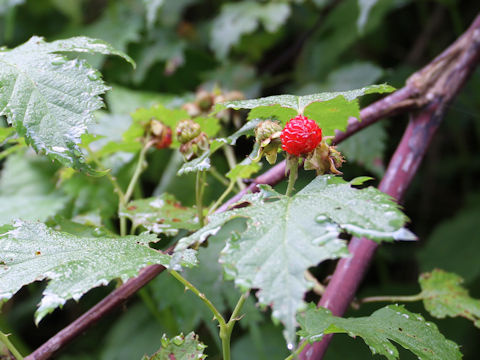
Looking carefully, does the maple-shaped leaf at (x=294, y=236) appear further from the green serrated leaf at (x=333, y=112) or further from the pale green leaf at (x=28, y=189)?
the pale green leaf at (x=28, y=189)

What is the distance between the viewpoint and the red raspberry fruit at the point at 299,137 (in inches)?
19.7

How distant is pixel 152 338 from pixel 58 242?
794 millimetres

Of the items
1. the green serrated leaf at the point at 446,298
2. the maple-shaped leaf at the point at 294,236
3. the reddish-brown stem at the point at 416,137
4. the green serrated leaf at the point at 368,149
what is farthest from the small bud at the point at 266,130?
the green serrated leaf at the point at 368,149

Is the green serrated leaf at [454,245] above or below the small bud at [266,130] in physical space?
below

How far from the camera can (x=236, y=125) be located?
3.32 feet

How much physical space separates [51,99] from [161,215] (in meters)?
0.24

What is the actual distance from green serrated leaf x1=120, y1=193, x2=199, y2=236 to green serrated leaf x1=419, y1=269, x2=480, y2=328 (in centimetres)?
42

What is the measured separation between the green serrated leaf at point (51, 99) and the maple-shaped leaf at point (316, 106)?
16cm

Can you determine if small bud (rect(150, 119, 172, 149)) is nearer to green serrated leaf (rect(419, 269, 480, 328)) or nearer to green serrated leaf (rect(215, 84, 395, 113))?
green serrated leaf (rect(215, 84, 395, 113))

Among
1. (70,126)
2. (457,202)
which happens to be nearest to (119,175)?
(70,126)

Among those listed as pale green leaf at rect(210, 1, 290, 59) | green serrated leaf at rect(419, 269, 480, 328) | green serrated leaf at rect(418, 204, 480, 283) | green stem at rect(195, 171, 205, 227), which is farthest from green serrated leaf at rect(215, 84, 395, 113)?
green serrated leaf at rect(418, 204, 480, 283)

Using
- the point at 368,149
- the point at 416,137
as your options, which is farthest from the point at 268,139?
the point at 368,149

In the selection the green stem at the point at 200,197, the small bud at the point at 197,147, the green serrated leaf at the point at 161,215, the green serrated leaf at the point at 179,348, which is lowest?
the green serrated leaf at the point at 179,348

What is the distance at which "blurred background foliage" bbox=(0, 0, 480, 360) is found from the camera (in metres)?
1.08
